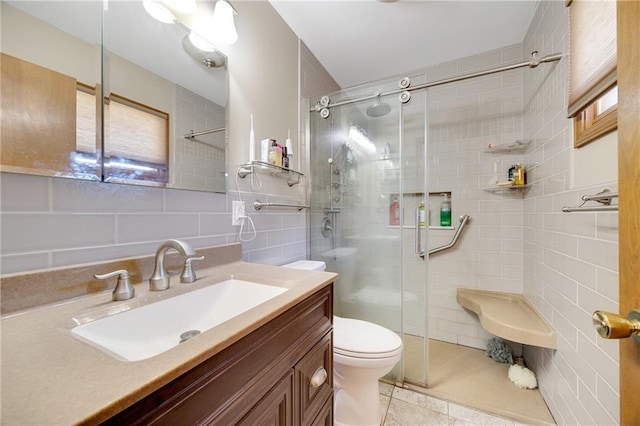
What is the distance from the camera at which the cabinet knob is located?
0.81 meters

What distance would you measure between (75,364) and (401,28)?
2327mm

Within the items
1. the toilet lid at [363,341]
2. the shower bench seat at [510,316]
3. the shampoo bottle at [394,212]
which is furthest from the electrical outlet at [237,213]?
the shower bench seat at [510,316]

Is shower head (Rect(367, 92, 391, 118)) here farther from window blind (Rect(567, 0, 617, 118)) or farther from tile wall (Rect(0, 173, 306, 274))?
tile wall (Rect(0, 173, 306, 274))

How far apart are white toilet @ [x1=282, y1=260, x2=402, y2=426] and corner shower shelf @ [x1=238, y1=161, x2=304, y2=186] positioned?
104 cm

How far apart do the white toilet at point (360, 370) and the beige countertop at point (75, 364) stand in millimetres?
730

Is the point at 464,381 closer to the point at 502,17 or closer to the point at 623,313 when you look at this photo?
the point at 623,313

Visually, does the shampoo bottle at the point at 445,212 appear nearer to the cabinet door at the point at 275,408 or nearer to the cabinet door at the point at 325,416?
the cabinet door at the point at 325,416

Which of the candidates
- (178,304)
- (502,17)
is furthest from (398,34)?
(178,304)

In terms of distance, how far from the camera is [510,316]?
1596 mm

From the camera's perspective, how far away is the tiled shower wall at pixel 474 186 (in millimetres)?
1962

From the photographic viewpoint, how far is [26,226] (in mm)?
616

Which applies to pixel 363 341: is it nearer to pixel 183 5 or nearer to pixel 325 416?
pixel 325 416

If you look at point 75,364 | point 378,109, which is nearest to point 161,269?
point 75,364

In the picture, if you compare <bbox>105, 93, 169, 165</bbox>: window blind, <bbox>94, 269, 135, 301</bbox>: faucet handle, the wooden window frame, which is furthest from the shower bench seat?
<bbox>105, 93, 169, 165</bbox>: window blind
